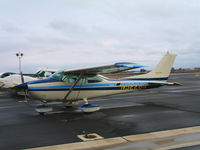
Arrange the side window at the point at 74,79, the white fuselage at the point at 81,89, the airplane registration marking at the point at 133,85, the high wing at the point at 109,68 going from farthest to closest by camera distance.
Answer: the airplane registration marking at the point at 133,85
the side window at the point at 74,79
the white fuselage at the point at 81,89
the high wing at the point at 109,68

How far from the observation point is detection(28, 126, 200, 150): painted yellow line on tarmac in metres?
4.89

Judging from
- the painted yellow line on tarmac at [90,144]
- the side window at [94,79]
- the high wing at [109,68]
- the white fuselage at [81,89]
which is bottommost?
the painted yellow line on tarmac at [90,144]

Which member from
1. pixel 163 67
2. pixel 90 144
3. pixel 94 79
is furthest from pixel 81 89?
pixel 163 67

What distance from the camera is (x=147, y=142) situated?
518 cm

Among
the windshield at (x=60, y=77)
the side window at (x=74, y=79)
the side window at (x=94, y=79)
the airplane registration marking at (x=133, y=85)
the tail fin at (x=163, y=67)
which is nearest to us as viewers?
the windshield at (x=60, y=77)

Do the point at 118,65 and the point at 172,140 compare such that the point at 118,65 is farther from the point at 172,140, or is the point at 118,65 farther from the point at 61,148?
the point at 61,148

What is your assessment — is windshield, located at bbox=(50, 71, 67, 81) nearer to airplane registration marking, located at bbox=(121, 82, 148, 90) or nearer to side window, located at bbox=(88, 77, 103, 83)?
side window, located at bbox=(88, 77, 103, 83)

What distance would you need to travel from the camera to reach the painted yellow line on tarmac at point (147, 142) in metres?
4.89

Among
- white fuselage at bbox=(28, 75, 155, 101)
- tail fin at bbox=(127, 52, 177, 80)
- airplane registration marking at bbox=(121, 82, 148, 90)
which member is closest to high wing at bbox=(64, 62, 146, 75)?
white fuselage at bbox=(28, 75, 155, 101)

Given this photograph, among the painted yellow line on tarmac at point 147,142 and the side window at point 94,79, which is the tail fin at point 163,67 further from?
the painted yellow line on tarmac at point 147,142

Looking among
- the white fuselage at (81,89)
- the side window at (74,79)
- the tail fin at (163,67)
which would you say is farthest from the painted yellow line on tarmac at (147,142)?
the tail fin at (163,67)

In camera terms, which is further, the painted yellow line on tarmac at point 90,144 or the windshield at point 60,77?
the windshield at point 60,77

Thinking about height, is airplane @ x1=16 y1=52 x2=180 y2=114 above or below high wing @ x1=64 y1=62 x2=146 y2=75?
below

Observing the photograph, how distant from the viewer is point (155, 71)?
480 inches
